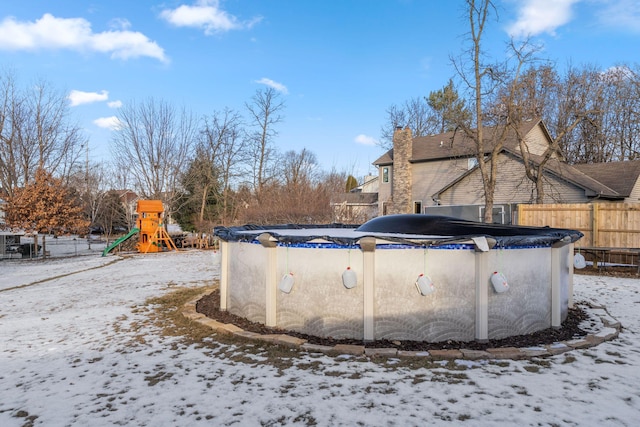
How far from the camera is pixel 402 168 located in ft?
76.8

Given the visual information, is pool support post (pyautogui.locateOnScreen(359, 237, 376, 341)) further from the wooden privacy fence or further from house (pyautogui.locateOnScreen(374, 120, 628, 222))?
house (pyautogui.locateOnScreen(374, 120, 628, 222))

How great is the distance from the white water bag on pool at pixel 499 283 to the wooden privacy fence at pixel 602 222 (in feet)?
27.2

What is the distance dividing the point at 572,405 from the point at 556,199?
603 inches

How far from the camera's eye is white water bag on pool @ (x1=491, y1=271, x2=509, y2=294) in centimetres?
382

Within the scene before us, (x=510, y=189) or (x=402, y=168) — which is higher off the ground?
(x=402, y=168)

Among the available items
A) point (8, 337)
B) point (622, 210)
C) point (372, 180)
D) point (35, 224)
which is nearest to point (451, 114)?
point (622, 210)

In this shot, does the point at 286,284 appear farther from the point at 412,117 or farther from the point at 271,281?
the point at 412,117

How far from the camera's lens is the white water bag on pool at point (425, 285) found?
3732mm

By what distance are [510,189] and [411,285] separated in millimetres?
15924

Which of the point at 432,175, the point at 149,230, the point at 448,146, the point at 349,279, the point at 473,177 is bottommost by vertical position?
the point at 349,279

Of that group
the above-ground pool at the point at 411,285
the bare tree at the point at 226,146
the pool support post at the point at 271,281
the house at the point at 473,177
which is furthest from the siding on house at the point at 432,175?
the pool support post at the point at 271,281

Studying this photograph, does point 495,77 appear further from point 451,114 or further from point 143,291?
point 143,291

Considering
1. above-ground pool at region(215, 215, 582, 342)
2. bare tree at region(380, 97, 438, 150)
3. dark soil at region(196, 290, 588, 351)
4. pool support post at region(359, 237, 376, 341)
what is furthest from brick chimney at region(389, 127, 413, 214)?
pool support post at region(359, 237, 376, 341)

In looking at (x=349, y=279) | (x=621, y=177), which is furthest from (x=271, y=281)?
(x=621, y=177)
